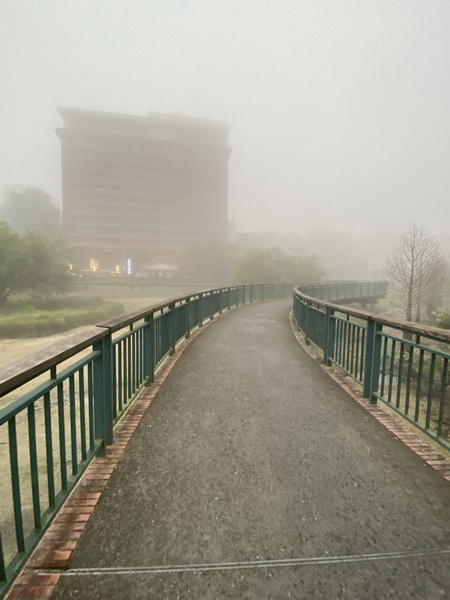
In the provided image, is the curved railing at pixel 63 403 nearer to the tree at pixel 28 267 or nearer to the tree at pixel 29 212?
the tree at pixel 28 267

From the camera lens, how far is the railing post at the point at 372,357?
15.1ft

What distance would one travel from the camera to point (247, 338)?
9.48 metres

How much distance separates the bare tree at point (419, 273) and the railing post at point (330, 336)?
2788 cm

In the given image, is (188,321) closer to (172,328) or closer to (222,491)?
(172,328)

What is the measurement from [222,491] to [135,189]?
13104 centimetres

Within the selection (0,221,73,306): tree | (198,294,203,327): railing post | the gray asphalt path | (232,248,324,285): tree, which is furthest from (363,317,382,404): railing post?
(0,221,73,306): tree

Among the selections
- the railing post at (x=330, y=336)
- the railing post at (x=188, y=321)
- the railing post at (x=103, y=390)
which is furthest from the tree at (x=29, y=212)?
the railing post at (x=103, y=390)

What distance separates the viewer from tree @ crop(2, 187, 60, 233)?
112m

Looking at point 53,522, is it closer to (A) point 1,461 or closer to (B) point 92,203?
(A) point 1,461

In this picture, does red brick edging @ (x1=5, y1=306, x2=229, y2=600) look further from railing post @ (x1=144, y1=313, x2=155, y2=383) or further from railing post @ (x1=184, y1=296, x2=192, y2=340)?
railing post @ (x1=184, y1=296, x2=192, y2=340)

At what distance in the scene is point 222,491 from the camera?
267 cm

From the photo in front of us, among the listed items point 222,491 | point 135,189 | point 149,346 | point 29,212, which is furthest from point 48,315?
point 29,212

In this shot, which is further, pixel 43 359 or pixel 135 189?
pixel 135 189

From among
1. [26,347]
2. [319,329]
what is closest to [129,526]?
[319,329]
